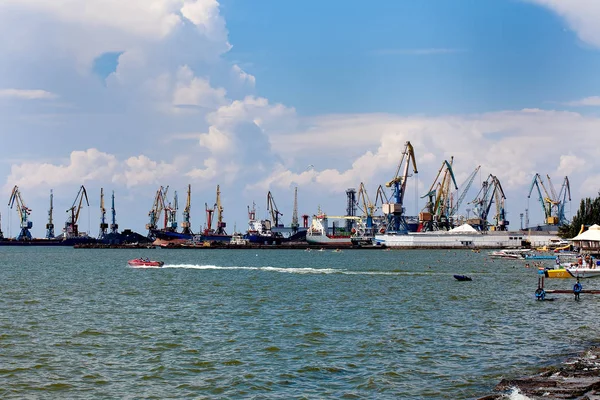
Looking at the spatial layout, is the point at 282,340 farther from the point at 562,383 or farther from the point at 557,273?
the point at 557,273

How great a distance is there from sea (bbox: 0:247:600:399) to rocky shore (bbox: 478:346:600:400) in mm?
1227

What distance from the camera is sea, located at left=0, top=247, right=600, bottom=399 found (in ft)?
89.7

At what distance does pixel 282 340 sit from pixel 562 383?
16430 mm

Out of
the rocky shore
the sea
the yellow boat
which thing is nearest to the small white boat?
the yellow boat

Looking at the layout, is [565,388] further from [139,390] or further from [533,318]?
[533,318]

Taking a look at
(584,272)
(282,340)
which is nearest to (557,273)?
(584,272)

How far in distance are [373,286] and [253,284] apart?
1297cm

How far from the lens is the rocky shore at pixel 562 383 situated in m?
23.0

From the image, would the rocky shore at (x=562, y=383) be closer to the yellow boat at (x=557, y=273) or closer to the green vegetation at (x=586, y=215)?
the yellow boat at (x=557, y=273)

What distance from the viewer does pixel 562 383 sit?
2469 cm

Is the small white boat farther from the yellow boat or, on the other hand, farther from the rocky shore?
the rocky shore

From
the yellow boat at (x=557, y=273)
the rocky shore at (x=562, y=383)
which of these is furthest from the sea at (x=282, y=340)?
the yellow boat at (x=557, y=273)

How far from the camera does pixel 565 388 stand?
2372cm

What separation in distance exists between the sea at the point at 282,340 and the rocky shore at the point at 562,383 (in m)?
1.23
